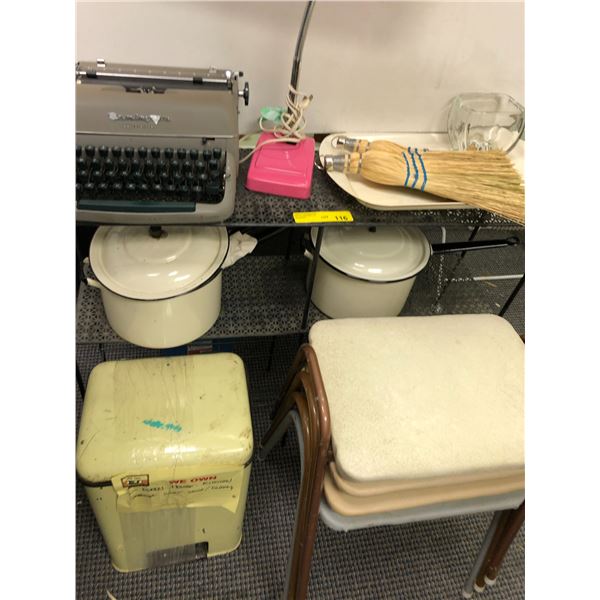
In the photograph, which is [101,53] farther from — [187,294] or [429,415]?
[429,415]

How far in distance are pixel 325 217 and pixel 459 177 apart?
35cm

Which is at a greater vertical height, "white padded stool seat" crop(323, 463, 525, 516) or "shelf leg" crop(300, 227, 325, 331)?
"shelf leg" crop(300, 227, 325, 331)

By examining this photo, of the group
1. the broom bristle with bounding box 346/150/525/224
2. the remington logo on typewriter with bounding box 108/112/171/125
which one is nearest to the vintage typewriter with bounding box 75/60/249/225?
the remington logo on typewriter with bounding box 108/112/171/125

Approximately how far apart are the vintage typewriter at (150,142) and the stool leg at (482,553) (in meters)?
0.97

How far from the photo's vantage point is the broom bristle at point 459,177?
1143 mm

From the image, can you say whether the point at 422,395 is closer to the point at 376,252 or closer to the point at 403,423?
the point at 403,423

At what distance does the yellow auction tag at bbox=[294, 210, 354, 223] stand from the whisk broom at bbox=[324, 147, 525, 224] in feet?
0.37

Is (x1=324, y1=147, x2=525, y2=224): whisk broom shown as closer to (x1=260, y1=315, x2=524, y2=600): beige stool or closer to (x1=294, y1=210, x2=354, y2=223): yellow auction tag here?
(x1=294, y1=210, x2=354, y2=223): yellow auction tag

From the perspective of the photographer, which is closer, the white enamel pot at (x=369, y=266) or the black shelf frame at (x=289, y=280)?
the black shelf frame at (x=289, y=280)

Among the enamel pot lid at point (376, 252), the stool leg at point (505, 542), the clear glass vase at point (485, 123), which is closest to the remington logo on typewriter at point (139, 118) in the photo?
the enamel pot lid at point (376, 252)

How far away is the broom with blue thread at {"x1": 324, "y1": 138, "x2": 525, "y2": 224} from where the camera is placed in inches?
45.1

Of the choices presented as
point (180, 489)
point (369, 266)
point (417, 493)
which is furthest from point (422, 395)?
point (180, 489)

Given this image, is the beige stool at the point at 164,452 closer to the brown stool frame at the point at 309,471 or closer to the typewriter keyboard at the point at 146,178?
the brown stool frame at the point at 309,471
